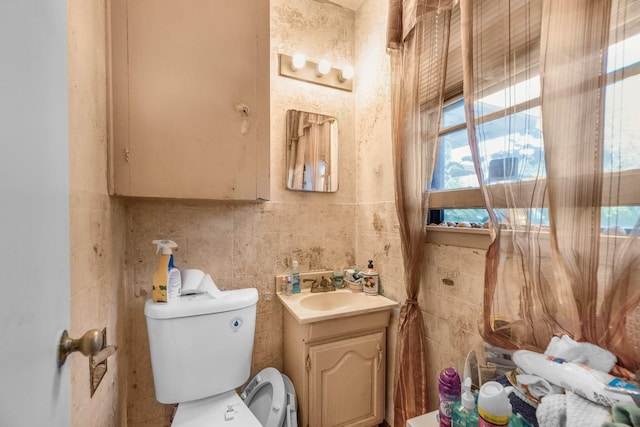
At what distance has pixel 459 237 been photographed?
1028 mm

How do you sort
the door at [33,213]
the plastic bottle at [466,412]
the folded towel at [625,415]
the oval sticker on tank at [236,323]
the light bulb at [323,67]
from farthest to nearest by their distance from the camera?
the light bulb at [323,67]
the oval sticker on tank at [236,323]
the plastic bottle at [466,412]
the folded towel at [625,415]
the door at [33,213]

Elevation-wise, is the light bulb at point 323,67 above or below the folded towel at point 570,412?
above

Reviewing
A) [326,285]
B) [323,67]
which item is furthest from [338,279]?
[323,67]

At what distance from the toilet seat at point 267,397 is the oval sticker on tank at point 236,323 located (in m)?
0.44

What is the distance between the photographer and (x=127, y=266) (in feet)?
4.18

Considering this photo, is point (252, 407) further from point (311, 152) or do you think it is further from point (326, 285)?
point (311, 152)

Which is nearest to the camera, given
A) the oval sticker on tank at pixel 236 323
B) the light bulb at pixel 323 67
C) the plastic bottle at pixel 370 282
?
the oval sticker on tank at pixel 236 323

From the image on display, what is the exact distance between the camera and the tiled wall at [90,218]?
0.70m

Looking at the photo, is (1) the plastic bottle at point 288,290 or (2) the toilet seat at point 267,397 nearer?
(2) the toilet seat at point 267,397

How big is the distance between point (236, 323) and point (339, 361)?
0.57 m

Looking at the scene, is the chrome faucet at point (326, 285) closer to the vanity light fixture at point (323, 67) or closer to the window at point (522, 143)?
the window at point (522, 143)

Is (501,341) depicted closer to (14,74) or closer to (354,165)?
(14,74)

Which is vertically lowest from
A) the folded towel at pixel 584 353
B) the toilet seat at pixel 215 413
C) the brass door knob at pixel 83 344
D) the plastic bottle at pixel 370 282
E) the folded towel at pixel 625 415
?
the toilet seat at pixel 215 413

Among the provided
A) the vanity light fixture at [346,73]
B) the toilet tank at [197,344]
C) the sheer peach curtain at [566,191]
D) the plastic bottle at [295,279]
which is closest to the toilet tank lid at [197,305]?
the toilet tank at [197,344]
